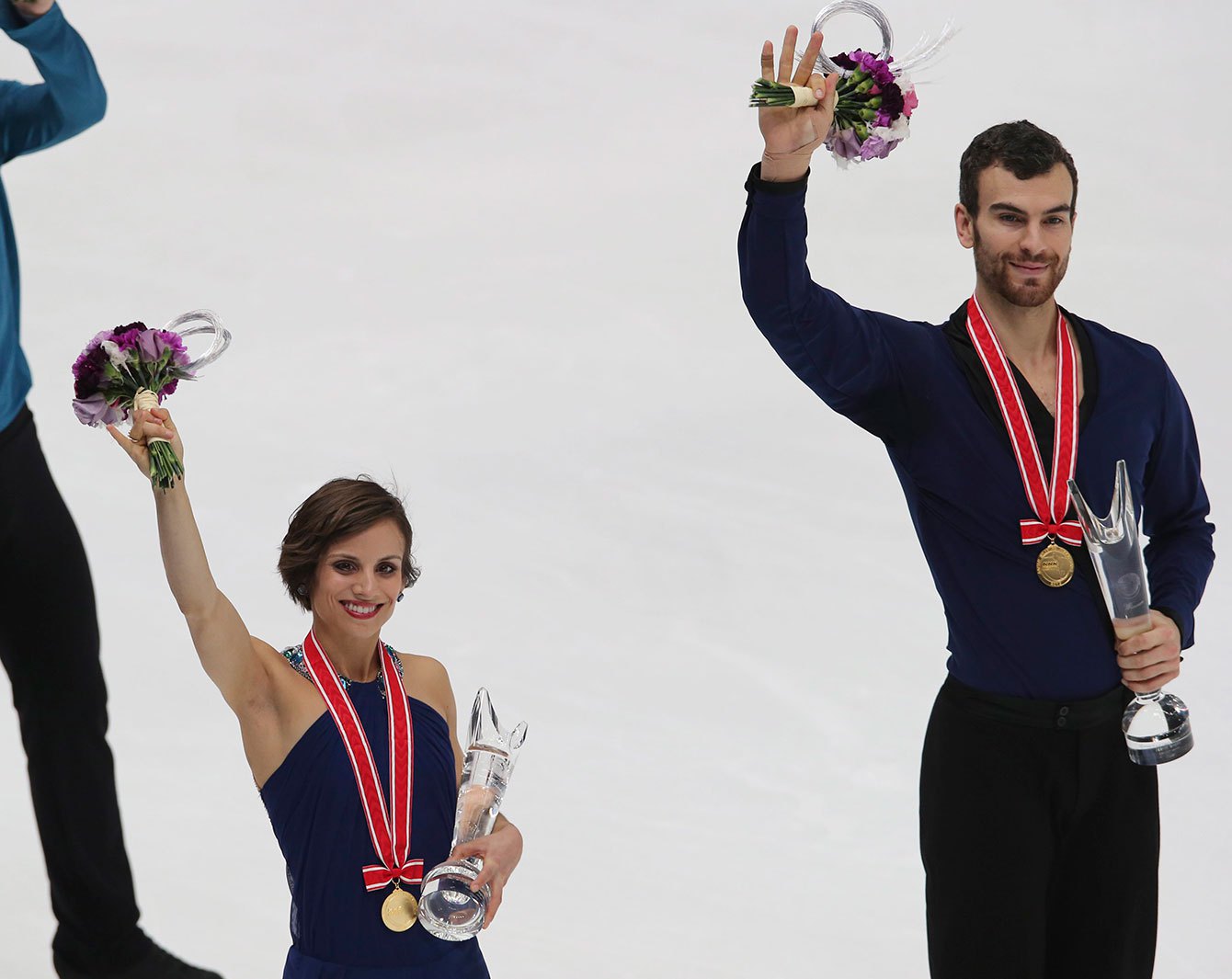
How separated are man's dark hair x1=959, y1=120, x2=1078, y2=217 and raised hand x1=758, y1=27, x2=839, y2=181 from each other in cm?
38

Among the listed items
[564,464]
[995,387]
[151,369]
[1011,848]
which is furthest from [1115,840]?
[564,464]

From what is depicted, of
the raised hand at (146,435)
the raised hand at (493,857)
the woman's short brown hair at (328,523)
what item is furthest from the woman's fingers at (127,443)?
the raised hand at (493,857)

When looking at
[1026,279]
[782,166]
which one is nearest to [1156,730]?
[1026,279]

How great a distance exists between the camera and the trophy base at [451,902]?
3.10 meters

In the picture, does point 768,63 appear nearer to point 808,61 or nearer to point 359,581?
point 808,61

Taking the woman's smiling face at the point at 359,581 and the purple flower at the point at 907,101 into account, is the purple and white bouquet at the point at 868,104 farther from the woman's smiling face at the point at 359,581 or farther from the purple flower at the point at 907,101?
the woman's smiling face at the point at 359,581

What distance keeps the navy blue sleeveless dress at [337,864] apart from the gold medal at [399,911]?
2cm

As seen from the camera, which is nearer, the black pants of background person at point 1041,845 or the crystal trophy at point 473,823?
the crystal trophy at point 473,823

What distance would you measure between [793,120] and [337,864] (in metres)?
1.42

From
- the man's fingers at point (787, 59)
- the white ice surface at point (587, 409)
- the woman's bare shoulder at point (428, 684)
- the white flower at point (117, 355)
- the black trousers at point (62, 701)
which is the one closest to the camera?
the man's fingers at point (787, 59)

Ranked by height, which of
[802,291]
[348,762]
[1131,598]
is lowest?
[348,762]

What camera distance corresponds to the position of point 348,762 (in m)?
3.30

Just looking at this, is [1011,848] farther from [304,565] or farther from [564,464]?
[564,464]

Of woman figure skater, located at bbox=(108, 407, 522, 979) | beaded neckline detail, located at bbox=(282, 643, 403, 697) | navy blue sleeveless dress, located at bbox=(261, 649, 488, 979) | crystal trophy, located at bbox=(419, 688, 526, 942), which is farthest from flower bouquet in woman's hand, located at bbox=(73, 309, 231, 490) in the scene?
crystal trophy, located at bbox=(419, 688, 526, 942)
